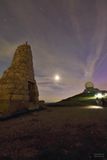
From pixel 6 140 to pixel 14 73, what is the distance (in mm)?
10673

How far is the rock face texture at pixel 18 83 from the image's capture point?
14.3 m

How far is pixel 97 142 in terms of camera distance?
5.52 m

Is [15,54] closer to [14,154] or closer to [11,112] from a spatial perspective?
[11,112]

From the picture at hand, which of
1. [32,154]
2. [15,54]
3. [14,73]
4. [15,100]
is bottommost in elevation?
[32,154]

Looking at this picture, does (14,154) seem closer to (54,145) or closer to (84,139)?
(54,145)

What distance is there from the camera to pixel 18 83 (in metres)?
15.4

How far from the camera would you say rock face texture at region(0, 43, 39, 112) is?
14281 mm

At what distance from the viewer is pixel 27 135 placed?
22.3 feet

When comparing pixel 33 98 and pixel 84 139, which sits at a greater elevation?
pixel 33 98

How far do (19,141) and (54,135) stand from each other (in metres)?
1.59

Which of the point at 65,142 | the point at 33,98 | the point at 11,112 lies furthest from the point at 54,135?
the point at 33,98

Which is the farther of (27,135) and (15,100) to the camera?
(15,100)

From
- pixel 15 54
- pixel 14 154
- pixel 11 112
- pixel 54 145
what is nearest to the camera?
pixel 14 154

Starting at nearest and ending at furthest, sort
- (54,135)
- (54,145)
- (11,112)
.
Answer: (54,145), (54,135), (11,112)
